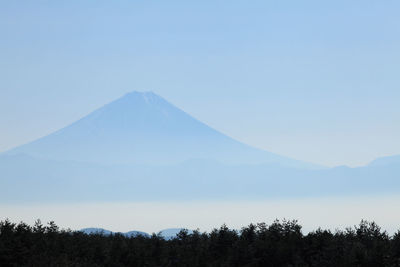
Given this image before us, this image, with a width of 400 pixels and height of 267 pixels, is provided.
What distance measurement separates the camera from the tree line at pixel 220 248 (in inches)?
1780

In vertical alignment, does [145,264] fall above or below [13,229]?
below

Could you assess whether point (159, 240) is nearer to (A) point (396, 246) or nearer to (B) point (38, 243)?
(B) point (38, 243)

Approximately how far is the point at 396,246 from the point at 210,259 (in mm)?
12904

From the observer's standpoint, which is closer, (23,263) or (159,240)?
(23,263)

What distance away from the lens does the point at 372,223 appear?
54.9 meters

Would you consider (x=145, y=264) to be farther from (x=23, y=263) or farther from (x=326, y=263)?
(x=326, y=263)

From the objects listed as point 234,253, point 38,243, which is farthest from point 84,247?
point 234,253

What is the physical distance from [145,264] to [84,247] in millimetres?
4703

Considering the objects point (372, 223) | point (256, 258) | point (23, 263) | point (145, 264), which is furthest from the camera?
point (372, 223)

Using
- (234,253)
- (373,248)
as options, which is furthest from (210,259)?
(373,248)

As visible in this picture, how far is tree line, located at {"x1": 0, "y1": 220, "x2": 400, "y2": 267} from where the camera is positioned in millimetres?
45219

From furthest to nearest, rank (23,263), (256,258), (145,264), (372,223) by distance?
(372,223)
(256,258)
(145,264)
(23,263)

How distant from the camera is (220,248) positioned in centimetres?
5469

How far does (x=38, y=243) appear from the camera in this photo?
48500mm
